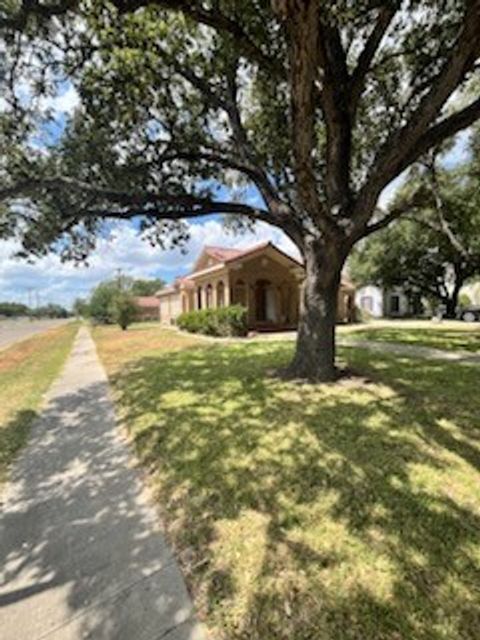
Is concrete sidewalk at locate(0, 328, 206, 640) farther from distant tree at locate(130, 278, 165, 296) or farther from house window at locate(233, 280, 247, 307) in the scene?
distant tree at locate(130, 278, 165, 296)

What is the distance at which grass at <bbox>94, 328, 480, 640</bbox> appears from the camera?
91.2 inches

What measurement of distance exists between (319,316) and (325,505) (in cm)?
415

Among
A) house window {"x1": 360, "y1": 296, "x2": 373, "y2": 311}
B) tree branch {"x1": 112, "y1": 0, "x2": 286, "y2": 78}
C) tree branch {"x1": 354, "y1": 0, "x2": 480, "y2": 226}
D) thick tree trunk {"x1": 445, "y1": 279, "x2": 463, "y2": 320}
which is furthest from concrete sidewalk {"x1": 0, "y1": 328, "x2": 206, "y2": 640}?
house window {"x1": 360, "y1": 296, "x2": 373, "y2": 311}

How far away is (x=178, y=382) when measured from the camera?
829 centimetres

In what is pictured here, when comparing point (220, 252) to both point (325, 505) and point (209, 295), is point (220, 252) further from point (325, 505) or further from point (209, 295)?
point (325, 505)

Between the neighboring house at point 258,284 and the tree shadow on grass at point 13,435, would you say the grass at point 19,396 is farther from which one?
the neighboring house at point 258,284

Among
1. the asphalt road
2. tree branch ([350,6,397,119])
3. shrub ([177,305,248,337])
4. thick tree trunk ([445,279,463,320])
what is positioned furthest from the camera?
thick tree trunk ([445,279,463,320])

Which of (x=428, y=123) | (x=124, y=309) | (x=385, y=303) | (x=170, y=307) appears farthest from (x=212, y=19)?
(x=385, y=303)

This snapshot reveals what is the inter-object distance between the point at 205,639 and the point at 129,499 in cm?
186

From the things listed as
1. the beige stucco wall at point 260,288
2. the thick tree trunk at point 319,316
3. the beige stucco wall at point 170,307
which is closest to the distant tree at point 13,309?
the beige stucco wall at point 170,307

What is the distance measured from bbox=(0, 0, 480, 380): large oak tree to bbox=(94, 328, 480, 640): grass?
2074 millimetres

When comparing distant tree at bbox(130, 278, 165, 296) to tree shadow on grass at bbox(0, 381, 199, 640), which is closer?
tree shadow on grass at bbox(0, 381, 199, 640)

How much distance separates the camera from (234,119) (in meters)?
7.50

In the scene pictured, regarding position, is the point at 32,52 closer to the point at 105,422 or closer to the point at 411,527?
the point at 105,422
